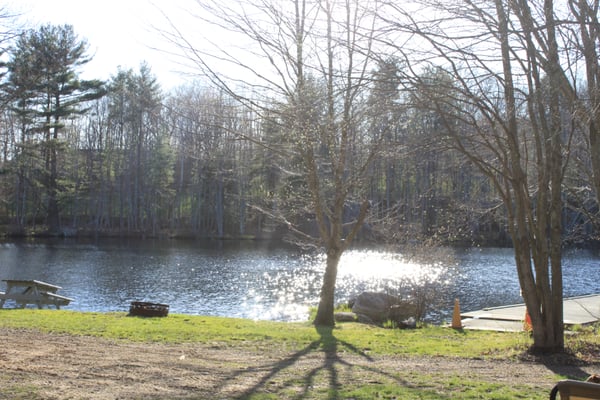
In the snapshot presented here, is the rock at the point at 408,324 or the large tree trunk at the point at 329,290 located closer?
the large tree trunk at the point at 329,290

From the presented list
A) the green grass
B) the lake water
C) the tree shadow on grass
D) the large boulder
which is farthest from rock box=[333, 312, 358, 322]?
the tree shadow on grass

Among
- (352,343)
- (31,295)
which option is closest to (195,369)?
(352,343)

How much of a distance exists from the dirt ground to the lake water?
32.8ft

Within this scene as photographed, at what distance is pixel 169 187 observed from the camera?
64375 mm

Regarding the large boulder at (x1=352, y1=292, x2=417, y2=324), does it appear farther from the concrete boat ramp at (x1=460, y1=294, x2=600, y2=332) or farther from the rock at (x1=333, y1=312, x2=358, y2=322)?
the concrete boat ramp at (x1=460, y1=294, x2=600, y2=332)

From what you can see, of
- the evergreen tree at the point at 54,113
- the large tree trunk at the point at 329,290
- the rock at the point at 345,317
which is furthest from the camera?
the evergreen tree at the point at 54,113

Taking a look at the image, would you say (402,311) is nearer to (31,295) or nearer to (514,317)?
(514,317)

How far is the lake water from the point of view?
68.5 feet

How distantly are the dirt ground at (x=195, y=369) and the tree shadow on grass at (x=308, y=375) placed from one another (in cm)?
1

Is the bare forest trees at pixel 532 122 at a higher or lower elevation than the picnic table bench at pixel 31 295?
higher

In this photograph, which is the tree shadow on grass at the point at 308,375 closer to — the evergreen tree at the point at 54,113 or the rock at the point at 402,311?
the rock at the point at 402,311

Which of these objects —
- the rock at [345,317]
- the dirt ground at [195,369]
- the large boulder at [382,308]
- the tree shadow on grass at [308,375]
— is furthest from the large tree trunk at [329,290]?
the dirt ground at [195,369]

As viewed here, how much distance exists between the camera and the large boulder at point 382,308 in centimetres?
1745

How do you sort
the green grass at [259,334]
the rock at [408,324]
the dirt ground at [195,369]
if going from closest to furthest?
1. the dirt ground at [195,369]
2. the green grass at [259,334]
3. the rock at [408,324]
